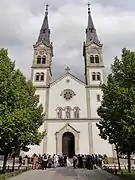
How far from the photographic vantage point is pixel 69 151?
142ft

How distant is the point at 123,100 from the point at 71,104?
1127 inches

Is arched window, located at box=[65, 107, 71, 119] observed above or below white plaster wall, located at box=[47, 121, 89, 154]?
above

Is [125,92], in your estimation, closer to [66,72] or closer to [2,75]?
[2,75]

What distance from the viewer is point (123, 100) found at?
54.7ft

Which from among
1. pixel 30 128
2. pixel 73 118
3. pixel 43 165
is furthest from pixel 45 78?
pixel 30 128

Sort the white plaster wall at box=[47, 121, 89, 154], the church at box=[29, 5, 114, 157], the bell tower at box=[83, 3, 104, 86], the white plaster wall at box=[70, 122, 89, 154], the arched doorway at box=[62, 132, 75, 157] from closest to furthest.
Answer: the white plaster wall at box=[70, 122, 89, 154]
the white plaster wall at box=[47, 121, 89, 154]
the church at box=[29, 5, 114, 157]
the arched doorway at box=[62, 132, 75, 157]
the bell tower at box=[83, 3, 104, 86]

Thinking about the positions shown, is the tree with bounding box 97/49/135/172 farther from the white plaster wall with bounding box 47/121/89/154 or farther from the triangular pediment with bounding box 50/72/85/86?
the triangular pediment with bounding box 50/72/85/86

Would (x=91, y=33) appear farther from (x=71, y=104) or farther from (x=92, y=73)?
(x=71, y=104)

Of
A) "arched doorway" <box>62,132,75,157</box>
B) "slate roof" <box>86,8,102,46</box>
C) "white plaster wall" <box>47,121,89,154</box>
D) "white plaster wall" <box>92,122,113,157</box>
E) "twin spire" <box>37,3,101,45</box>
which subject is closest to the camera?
"white plaster wall" <box>92,122,113,157</box>

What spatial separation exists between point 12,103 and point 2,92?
1.33 meters

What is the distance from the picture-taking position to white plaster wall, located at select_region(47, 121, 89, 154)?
136ft

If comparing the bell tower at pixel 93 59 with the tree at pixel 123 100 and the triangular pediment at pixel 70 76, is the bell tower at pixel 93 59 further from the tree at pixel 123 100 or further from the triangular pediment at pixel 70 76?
the tree at pixel 123 100

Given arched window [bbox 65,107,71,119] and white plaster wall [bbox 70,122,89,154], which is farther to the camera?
arched window [bbox 65,107,71,119]

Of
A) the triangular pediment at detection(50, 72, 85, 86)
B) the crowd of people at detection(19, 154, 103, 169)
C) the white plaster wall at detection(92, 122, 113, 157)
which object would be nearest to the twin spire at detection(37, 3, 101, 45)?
the triangular pediment at detection(50, 72, 85, 86)
